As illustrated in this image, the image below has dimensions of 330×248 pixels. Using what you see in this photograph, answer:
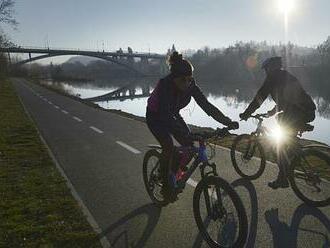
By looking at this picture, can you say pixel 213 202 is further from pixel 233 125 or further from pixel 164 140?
pixel 164 140

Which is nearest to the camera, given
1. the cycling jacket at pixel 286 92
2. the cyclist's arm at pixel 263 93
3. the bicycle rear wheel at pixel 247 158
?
the cycling jacket at pixel 286 92

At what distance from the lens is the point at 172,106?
4.89 meters

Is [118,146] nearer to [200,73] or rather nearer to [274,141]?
[274,141]

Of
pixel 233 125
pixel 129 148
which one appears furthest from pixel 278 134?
pixel 129 148

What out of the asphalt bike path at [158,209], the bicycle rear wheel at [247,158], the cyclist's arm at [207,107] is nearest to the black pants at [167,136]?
the cyclist's arm at [207,107]

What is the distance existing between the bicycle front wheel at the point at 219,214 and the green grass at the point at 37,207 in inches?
47.1

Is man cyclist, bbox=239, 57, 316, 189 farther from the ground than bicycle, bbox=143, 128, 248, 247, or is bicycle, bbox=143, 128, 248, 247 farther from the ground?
man cyclist, bbox=239, 57, 316, 189

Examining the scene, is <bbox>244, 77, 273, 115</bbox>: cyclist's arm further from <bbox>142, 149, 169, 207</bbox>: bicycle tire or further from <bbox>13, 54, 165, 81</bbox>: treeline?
<bbox>13, 54, 165, 81</bbox>: treeline

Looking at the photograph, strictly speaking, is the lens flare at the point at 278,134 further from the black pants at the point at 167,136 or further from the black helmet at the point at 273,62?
the black pants at the point at 167,136

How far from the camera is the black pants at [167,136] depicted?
4.83 meters

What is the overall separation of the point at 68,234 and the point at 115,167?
3.64 meters

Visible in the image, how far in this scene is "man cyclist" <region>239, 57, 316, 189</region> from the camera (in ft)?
18.3

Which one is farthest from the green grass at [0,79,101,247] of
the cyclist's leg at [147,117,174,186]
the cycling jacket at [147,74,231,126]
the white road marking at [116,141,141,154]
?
the white road marking at [116,141,141,154]

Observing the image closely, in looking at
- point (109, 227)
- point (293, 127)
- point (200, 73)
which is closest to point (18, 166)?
point (109, 227)
